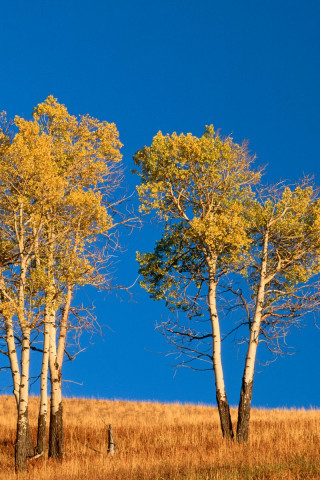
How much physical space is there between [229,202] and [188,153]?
94.0 inches

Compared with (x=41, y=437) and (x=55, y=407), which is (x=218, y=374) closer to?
(x=55, y=407)

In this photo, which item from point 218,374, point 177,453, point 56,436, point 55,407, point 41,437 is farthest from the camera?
point 218,374

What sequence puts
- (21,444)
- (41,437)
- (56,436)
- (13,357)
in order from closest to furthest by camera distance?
1. (21,444)
2. (13,357)
3. (41,437)
4. (56,436)

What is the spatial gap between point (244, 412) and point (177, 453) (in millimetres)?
3717

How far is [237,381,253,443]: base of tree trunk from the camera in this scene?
20.0 metres

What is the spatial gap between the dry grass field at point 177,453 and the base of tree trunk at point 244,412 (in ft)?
1.33

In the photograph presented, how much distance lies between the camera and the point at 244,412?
20.1 metres

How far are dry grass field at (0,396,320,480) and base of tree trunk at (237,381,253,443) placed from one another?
41cm

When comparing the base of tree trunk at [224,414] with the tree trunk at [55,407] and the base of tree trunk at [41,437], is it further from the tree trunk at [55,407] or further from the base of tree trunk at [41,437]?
the base of tree trunk at [41,437]

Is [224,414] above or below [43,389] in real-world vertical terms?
below

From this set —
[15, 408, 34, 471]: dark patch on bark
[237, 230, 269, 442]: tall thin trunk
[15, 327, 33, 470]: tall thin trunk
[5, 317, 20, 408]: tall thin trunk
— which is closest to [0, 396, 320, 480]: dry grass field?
[15, 408, 34, 471]: dark patch on bark

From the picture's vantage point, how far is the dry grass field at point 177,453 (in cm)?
1341

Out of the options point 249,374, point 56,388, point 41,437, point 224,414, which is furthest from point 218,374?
point 41,437

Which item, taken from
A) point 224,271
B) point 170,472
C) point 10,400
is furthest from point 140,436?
point 10,400
